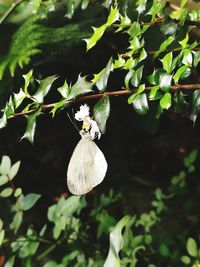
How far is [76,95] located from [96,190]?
126cm

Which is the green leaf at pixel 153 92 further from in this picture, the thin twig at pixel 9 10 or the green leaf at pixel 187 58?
the thin twig at pixel 9 10

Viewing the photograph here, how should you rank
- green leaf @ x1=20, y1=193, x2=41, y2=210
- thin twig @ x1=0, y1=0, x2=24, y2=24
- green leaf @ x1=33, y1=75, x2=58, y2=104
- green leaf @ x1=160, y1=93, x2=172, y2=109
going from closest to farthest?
green leaf @ x1=160, y1=93, x2=172, y2=109 → green leaf @ x1=33, y1=75, x2=58, y2=104 → green leaf @ x1=20, y1=193, x2=41, y2=210 → thin twig @ x1=0, y1=0, x2=24, y2=24

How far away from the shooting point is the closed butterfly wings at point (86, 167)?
86 cm

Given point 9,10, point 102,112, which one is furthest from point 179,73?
point 9,10

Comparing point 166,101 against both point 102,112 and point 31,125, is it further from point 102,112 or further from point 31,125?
point 31,125

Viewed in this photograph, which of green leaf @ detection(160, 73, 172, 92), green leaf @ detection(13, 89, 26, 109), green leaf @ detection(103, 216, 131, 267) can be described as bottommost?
green leaf @ detection(103, 216, 131, 267)

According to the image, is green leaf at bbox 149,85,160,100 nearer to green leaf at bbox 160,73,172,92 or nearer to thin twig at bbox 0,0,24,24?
green leaf at bbox 160,73,172,92

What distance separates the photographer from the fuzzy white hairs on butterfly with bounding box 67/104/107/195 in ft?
2.82

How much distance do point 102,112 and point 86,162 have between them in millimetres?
119

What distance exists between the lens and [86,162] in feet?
2.89

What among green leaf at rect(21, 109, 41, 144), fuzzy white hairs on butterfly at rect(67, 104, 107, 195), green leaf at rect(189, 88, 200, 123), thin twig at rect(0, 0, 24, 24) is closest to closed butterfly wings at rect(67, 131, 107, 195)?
fuzzy white hairs on butterfly at rect(67, 104, 107, 195)

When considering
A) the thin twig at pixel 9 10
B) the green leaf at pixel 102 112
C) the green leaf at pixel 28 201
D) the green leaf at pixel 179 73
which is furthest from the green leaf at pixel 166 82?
the thin twig at pixel 9 10

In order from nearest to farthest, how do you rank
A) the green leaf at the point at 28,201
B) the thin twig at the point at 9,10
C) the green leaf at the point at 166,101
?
the green leaf at the point at 166,101 → the green leaf at the point at 28,201 → the thin twig at the point at 9,10

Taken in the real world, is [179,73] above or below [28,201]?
above
